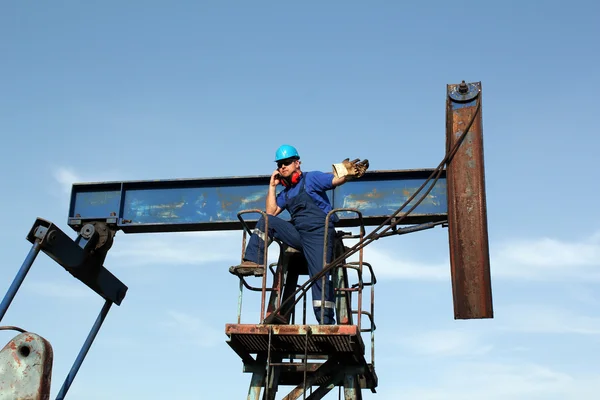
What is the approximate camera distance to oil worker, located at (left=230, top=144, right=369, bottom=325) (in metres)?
8.07

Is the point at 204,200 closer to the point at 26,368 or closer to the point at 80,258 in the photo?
the point at 80,258

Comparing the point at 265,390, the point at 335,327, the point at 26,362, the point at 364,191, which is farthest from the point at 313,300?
the point at 26,362

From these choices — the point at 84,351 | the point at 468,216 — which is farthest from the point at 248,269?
the point at 84,351

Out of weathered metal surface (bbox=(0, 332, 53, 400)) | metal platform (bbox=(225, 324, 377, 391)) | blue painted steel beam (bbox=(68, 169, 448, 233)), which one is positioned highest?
blue painted steel beam (bbox=(68, 169, 448, 233))

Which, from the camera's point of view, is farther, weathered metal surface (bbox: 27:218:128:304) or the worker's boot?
weathered metal surface (bbox: 27:218:128:304)

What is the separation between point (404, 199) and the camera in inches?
406

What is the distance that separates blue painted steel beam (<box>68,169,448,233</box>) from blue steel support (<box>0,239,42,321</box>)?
58.1 inches

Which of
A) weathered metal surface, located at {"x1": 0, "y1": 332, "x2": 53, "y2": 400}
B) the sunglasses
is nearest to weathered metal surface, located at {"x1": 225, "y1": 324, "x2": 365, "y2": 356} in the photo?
the sunglasses

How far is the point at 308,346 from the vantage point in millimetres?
8039

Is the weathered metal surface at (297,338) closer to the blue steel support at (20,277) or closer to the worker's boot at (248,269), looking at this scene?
the worker's boot at (248,269)

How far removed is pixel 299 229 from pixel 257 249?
0.59m

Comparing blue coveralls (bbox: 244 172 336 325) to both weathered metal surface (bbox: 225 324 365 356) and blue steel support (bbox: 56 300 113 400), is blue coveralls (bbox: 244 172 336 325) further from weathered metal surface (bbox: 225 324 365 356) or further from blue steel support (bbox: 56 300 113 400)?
blue steel support (bbox: 56 300 113 400)

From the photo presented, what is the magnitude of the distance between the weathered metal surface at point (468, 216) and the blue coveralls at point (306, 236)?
4.08 feet

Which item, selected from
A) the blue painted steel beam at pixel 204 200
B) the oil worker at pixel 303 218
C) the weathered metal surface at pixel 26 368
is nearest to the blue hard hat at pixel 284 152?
the oil worker at pixel 303 218
